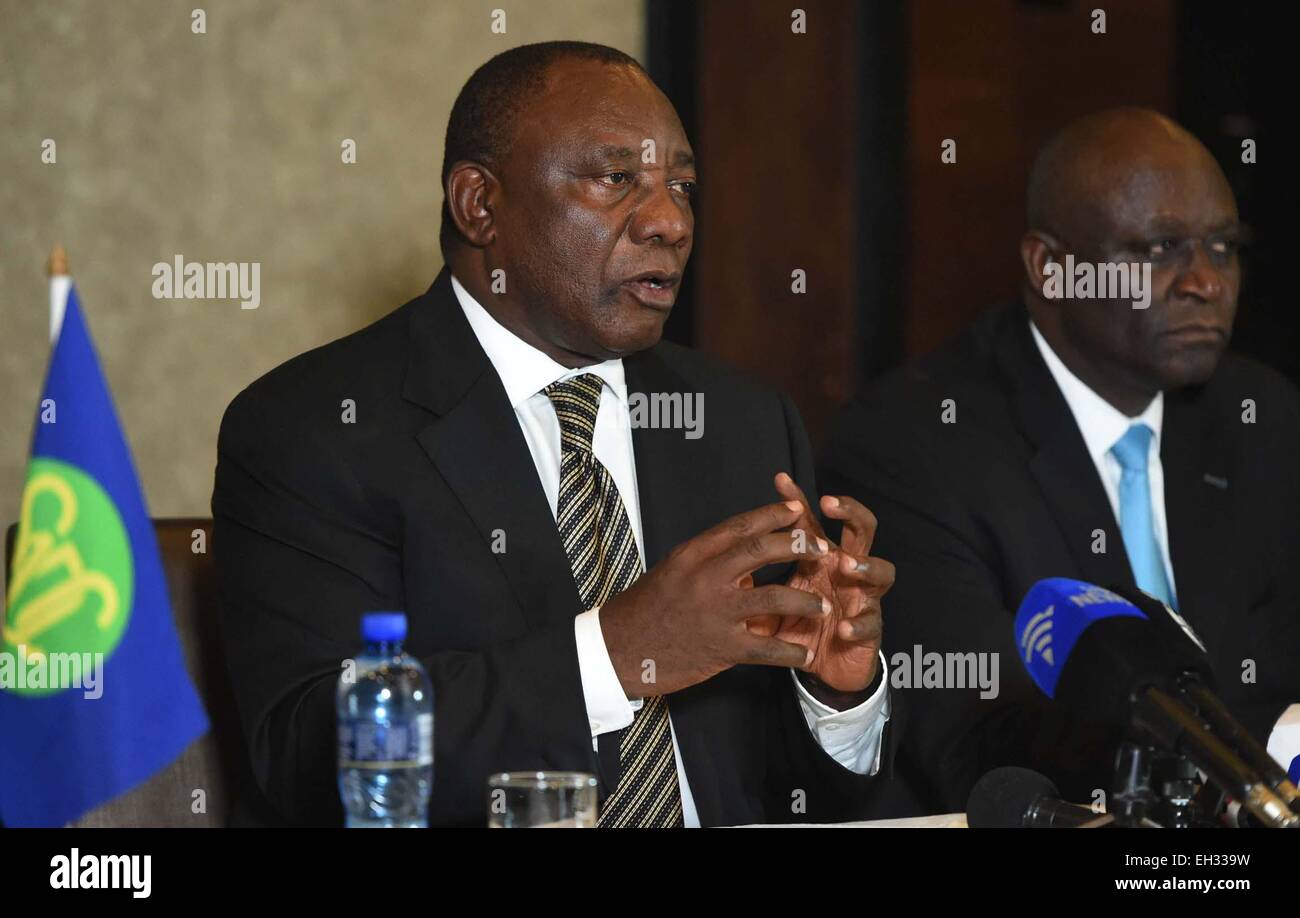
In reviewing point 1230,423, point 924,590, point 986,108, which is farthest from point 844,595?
point 986,108

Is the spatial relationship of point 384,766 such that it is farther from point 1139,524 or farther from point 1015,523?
point 1139,524

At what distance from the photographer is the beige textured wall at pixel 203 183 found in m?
2.93

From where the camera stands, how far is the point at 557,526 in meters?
2.08

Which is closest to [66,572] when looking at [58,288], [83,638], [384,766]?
[83,638]

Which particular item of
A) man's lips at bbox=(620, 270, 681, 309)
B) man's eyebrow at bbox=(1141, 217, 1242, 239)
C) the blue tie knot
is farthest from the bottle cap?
man's eyebrow at bbox=(1141, 217, 1242, 239)

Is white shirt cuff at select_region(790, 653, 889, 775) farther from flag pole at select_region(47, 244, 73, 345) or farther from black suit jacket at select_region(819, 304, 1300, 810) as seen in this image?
flag pole at select_region(47, 244, 73, 345)

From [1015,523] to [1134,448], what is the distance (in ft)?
1.10

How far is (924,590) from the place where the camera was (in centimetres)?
259

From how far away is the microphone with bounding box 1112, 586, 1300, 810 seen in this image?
1.26m

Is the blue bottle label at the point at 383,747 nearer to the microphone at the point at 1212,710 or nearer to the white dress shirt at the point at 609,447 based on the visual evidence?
the white dress shirt at the point at 609,447

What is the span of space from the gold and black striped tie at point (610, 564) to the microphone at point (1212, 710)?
737 mm

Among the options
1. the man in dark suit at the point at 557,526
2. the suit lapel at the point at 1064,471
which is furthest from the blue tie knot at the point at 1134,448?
the man in dark suit at the point at 557,526

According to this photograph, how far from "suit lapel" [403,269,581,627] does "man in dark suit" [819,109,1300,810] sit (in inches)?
28.1
